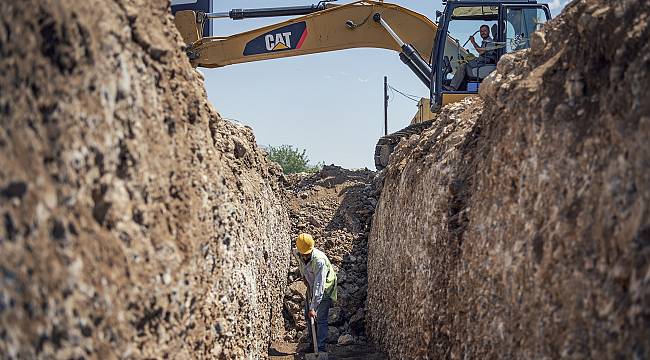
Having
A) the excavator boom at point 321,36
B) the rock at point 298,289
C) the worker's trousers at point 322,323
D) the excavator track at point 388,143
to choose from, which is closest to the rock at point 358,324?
the rock at point 298,289

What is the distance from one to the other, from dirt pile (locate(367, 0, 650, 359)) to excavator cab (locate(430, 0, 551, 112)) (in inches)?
134

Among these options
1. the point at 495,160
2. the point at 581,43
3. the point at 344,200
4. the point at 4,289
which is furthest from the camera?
the point at 344,200

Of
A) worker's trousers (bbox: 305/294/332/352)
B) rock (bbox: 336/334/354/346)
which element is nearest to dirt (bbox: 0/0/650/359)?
worker's trousers (bbox: 305/294/332/352)

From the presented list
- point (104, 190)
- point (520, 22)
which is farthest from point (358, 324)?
point (104, 190)

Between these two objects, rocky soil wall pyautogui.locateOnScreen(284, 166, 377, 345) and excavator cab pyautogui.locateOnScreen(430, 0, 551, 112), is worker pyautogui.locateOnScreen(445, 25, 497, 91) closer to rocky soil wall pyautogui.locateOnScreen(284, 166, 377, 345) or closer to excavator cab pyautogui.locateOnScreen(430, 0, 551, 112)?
excavator cab pyautogui.locateOnScreen(430, 0, 551, 112)

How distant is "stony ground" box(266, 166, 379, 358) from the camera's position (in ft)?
36.2

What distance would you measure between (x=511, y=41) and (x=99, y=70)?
790 cm

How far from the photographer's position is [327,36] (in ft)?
41.4

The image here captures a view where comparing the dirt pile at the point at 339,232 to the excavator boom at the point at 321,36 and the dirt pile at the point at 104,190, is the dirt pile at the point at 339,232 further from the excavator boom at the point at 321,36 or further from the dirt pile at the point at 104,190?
the dirt pile at the point at 104,190

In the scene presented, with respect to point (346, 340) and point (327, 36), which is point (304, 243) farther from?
point (327, 36)

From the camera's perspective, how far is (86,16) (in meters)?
3.67

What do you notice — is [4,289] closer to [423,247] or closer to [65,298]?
[65,298]

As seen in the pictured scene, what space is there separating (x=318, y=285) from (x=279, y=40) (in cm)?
482

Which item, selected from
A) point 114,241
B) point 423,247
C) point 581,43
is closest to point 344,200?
point 423,247
